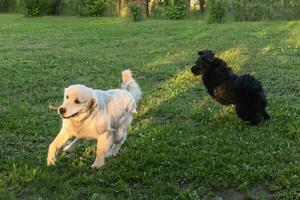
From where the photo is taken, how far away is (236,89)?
6.80 metres

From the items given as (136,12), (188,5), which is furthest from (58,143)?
(188,5)

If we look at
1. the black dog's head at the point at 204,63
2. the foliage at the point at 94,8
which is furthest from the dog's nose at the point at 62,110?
the foliage at the point at 94,8

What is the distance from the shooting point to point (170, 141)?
20.2ft

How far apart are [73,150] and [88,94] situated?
3.68ft

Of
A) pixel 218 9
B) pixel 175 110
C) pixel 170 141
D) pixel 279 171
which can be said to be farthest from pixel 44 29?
pixel 279 171

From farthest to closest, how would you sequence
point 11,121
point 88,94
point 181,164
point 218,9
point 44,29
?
point 218,9 < point 44,29 < point 11,121 < point 181,164 < point 88,94

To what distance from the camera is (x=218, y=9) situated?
2306 centimetres

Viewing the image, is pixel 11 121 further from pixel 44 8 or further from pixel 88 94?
pixel 44 8

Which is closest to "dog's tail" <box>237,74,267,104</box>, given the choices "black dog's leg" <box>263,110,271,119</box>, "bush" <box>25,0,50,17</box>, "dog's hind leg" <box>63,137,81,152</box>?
"black dog's leg" <box>263,110,271,119</box>

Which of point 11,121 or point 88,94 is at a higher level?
point 88,94

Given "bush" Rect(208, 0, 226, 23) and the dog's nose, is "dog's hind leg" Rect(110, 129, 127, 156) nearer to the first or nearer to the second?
the dog's nose

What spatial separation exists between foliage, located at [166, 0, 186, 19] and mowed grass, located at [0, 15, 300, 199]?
11691mm

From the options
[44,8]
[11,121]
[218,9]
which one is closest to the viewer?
[11,121]

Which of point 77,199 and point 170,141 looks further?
point 170,141
